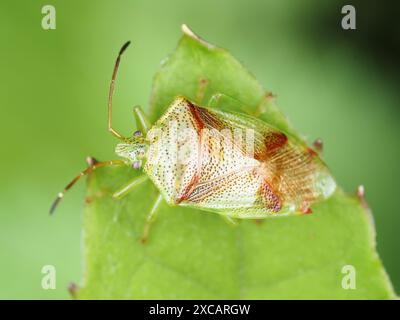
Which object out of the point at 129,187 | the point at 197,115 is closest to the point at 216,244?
the point at 129,187

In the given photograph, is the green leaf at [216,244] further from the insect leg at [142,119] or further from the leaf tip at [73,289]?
the insect leg at [142,119]

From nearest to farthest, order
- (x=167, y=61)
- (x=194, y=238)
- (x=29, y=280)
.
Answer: (x=167, y=61), (x=194, y=238), (x=29, y=280)

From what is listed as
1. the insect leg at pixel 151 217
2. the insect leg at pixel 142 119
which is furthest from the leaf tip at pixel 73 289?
the insect leg at pixel 142 119

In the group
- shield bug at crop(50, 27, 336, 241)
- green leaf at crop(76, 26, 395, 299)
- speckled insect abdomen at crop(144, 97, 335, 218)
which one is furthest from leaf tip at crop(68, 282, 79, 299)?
speckled insect abdomen at crop(144, 97, 335, 218)

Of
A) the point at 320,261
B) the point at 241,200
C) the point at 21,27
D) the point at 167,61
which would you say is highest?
the point at 21,27

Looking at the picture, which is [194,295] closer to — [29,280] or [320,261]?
[320,261]
